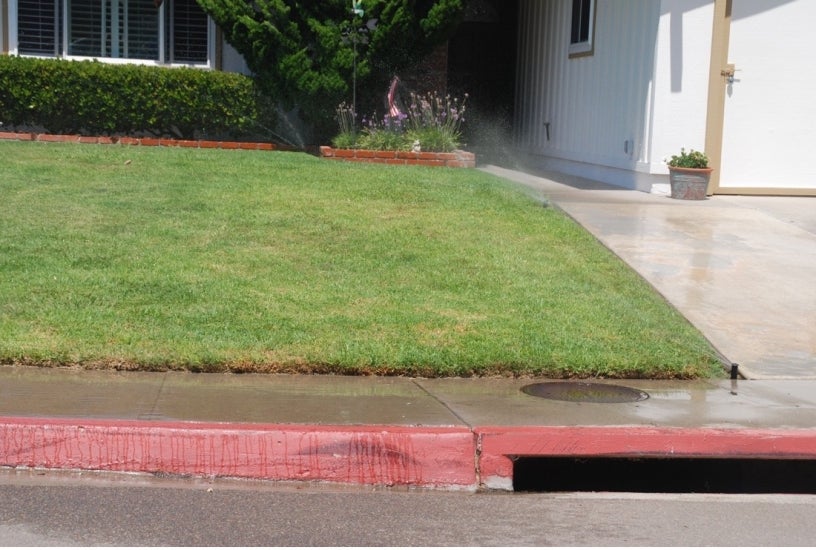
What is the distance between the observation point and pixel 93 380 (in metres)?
6.64

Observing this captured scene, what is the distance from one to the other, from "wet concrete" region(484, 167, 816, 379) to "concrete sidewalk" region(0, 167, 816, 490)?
1.6 inches

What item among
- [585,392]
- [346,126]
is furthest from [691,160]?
[585,392]

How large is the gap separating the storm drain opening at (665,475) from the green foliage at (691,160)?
7658mm

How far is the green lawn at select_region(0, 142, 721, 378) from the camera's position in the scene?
23.4ft

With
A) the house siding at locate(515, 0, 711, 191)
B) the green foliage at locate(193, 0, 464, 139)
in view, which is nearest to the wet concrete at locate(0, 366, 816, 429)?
the house siding at locate(515, 0, 711, 191)

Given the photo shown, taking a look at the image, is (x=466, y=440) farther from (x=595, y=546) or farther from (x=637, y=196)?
(x=637, y=196)

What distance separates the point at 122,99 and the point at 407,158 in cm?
436

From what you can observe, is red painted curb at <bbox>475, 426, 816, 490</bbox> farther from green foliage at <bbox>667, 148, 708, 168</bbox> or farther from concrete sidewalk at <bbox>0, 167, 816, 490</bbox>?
green foliage at <bbox>667, 148, 708, 168</bbox>

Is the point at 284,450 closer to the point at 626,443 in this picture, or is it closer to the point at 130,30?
the point at 626,443

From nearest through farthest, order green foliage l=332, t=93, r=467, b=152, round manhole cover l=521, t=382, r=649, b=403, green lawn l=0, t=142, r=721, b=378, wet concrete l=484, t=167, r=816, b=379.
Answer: round manhole cover l=521, t=382, r=649, b=403 < green lawn l=0, t=142, r=721, b=378 < wet concrete l=484, t=167, r=816, b=379 < green foliage l=332, t=93, r=467, b=152

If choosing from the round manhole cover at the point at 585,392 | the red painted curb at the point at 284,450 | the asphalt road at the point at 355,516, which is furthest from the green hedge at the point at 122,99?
the asphalt road at the point at 355,516

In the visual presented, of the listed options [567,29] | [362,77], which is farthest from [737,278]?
[567,29]

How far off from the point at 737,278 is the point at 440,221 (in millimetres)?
2798

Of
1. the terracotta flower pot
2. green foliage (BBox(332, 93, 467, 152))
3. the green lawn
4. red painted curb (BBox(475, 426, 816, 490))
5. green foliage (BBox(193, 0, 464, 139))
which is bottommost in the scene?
red painted curb (BBox(475, 426, 816, 490))
